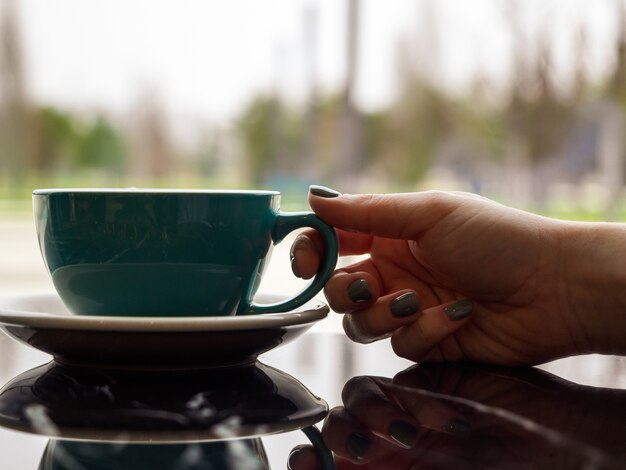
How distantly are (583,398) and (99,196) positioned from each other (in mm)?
433

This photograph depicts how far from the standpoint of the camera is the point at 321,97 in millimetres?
3662

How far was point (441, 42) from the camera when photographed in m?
3.72

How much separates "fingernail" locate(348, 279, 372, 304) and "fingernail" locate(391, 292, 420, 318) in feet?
0.12

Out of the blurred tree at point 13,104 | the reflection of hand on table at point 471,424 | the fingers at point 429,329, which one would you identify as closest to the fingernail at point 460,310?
the fingers at point 429,329

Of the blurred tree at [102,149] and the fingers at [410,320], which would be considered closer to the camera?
the fingers at [410,320]

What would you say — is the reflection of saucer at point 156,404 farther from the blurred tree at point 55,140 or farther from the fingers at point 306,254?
the blurred tree at point 55,140

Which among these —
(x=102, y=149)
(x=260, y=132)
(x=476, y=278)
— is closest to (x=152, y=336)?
(x=476, y=278)

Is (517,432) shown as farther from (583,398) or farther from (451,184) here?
(451,184)

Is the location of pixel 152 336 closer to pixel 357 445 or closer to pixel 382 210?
pixel 357 445

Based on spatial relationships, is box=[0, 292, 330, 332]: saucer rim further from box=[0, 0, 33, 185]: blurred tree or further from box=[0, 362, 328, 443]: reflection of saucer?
box=[0, 0, 33, 185]: blurred tree

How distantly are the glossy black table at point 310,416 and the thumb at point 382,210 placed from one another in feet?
0.54

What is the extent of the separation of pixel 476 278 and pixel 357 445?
47cm

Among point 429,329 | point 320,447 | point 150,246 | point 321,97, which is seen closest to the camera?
point 320,447

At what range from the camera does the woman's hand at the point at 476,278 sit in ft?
2.71
